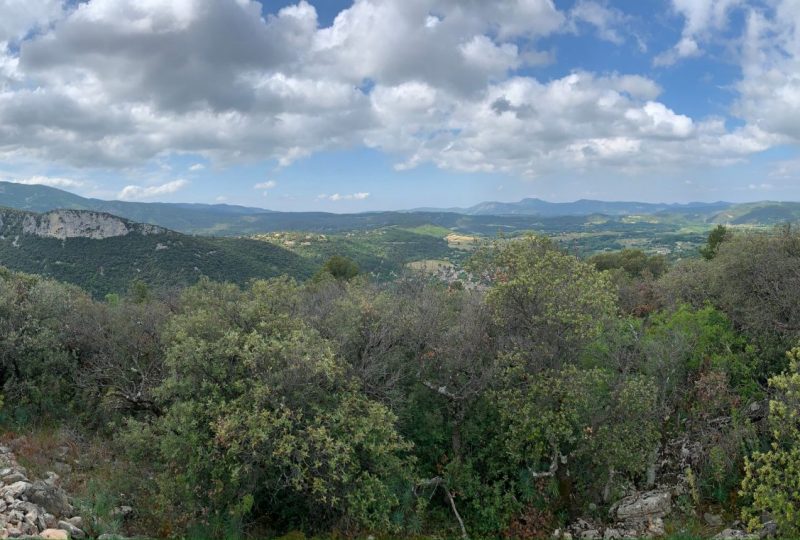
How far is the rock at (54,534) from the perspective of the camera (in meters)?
10.3

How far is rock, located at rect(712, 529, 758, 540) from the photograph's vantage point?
510 inches

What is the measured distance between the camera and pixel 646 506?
52.4 feet

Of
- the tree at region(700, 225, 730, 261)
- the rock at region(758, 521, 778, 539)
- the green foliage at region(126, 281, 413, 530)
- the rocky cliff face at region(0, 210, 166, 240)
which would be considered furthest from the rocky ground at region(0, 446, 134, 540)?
the rocky cliff face at region(0, 210, 166, 240)

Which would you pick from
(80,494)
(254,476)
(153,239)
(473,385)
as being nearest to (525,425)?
(473,385)

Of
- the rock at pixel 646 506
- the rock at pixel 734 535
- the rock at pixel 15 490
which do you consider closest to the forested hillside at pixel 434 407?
the rock at pixel 646 506

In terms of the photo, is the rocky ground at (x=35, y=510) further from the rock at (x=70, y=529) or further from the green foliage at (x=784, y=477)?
the green foliage at (x=784, y=477)

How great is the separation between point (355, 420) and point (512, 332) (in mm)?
8050

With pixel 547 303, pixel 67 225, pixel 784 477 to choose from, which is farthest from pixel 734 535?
pixel 67 225

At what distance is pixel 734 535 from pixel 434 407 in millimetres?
10364

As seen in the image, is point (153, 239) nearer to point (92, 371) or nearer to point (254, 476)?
point (92, 371)

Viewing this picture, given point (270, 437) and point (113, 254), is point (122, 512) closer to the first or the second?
point (270, 437)

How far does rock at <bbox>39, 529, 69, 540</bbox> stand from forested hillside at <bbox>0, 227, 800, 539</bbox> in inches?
55.8

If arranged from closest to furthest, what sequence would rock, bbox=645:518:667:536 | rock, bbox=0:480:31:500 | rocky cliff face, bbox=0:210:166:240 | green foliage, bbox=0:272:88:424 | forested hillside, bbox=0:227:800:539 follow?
rock, bbox=0:480:31:500 < forested hillside, bbox=0:227:800:539 < rock, bbox=645:518:667:536 < green foliage, bbox=0:272:88:424 < rocky cliff face, bbox=0:210:166:240

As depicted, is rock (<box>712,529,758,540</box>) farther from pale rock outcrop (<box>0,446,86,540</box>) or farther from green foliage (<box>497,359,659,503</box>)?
pale rock outcrop (<box>0,446,86,540</box>)
